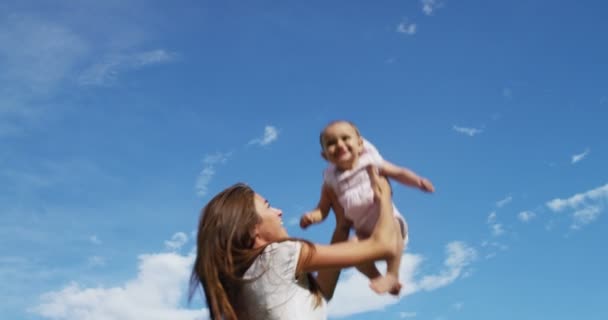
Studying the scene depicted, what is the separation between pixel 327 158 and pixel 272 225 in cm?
77

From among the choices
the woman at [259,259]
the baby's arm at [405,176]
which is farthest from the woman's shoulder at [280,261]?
the baby's arm at [405,176]

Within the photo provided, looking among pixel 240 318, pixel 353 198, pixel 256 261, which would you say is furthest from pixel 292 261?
pixel 353 198

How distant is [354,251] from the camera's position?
165 inches

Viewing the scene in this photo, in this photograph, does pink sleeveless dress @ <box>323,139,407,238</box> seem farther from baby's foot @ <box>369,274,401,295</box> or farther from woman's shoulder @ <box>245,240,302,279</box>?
woman's shoulder @ <box>245,240,302,279</box>

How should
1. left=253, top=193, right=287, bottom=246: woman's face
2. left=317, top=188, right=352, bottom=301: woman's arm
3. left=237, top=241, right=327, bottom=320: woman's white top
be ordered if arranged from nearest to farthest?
left=237, top=241, right=327, bottom=320: woman's white top → left=253, top=193, right=287, bottom=246: woman's face → left=317, top=188, right=352, bottom=301: woman's arm

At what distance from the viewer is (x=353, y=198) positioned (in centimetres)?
479

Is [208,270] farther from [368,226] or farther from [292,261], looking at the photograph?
[368,226]

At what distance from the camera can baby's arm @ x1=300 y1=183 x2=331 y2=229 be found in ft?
16.4

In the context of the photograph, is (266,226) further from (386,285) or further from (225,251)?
(386,285)

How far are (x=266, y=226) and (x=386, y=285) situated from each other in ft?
3.48

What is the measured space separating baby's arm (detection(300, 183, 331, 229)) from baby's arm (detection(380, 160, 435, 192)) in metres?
0.52

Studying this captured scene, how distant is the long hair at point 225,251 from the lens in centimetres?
421

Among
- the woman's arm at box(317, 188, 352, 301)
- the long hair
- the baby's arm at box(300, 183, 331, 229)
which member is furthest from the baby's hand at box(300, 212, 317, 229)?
the long hair

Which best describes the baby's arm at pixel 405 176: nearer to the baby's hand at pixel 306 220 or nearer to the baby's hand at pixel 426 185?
the baby's hand at pixel 426 185
